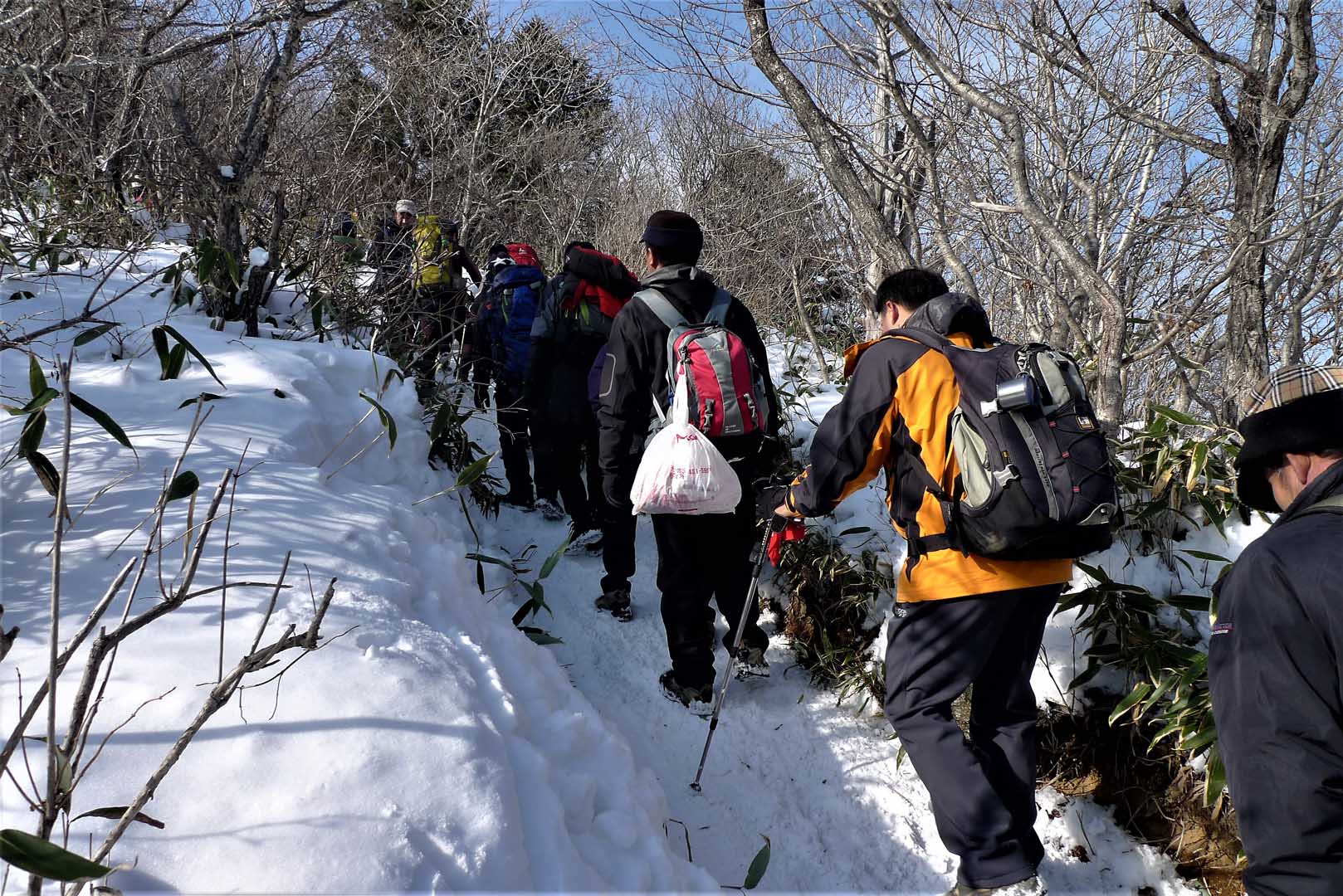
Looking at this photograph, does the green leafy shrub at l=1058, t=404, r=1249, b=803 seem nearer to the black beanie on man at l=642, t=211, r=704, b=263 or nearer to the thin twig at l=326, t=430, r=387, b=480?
the black beanie on man at l=642, t=211, r=704, b=263

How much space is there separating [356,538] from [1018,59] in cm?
441

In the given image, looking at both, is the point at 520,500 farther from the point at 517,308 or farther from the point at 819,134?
the point at 819,134

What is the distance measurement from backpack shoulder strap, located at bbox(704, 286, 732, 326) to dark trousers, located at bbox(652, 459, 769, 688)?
0.65 m

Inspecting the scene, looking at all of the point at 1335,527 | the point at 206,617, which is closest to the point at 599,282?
the point at 206,617

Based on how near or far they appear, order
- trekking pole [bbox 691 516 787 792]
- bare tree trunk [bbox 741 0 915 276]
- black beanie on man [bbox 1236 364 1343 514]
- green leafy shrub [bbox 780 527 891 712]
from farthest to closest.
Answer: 1. bare tree trunk [bbox 741 0 915 276]
2. green leafy shrub [bbox 780 527 891 712]
3. trekking pole [bbox 691 516 787 792]
4. black beanie on man [bbox 1236 364 1343 514]

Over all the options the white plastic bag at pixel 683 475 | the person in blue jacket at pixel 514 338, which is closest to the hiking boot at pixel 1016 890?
the white plastic bag at pixel 683 475

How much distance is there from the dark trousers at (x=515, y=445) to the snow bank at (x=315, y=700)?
159cm

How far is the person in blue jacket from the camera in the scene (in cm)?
489

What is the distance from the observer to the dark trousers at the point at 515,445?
5.14 m

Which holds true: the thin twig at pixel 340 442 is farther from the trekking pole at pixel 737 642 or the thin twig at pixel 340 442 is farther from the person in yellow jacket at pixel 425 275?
the trekking pole at pixel 737 642

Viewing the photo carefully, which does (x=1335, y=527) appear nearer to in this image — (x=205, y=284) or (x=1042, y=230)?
(x=1042, y=230)

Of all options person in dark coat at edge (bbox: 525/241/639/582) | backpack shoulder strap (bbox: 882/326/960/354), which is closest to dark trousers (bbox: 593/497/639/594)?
person in dark coat at edge (bbox: 525/241/639/582)

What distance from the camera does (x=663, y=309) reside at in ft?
10.8

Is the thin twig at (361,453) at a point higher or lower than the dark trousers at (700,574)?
higher
